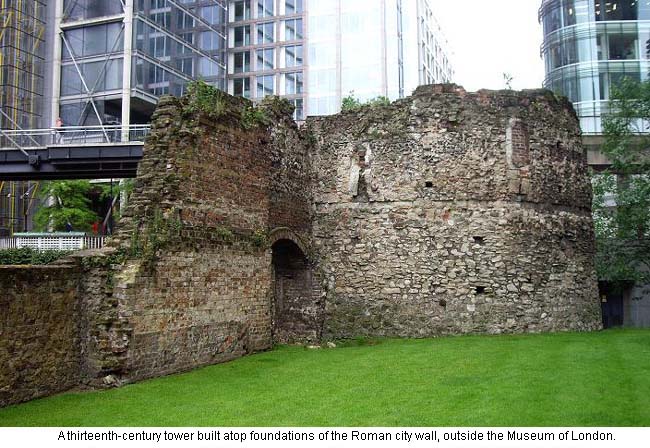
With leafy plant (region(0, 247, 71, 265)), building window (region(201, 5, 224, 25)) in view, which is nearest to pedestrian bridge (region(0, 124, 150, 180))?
leafy plant (region(0, 247, 71, 265))

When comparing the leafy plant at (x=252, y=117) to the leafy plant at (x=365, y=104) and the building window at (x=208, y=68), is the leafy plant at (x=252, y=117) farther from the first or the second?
the building window at (x=208, y=68)

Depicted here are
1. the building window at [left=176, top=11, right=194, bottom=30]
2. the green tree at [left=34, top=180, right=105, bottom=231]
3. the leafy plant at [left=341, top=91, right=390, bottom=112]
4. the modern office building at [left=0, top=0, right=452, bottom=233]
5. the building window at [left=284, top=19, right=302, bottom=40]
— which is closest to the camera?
the leafy plant at [left=341, top=91, right=390, bottom=112]

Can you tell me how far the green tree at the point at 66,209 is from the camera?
34594 millimetres

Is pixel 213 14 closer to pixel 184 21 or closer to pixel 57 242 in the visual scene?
pixel 184 21

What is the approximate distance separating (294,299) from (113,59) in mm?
29040

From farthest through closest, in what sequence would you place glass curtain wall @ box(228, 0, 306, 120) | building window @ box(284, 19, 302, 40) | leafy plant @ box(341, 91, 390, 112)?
1. glass curtain wall @ box(228, 0, 306, 120)
2. building window @ box(284, 19, 302, 40)
3. leafy plant @ box(341, 91, 390, 112)

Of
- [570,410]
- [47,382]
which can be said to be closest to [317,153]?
[47,382]

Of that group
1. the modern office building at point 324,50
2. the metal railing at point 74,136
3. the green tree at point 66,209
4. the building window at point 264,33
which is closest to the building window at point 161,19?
the metal railing at point 74,136

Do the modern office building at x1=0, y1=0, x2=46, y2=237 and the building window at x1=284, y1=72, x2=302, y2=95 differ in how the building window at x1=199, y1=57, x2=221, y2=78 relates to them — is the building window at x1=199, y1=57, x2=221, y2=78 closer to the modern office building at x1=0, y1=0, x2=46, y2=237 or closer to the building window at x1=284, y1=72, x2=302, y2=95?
the building window at x1=284, y1=72, x2=302, y2=95

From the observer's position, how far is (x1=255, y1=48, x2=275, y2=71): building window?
59103 millimetres

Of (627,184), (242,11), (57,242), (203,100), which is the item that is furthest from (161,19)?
(203,100)

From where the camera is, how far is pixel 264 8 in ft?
196

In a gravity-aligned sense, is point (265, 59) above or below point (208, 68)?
above

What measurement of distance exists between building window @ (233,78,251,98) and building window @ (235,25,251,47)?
321 cm
